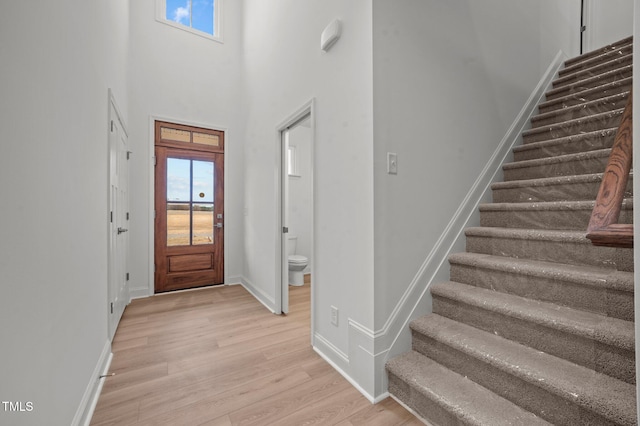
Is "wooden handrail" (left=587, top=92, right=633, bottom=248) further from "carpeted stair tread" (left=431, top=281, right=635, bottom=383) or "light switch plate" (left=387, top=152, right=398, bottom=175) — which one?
"light switch plate" (left=387, top=152, right=398, bottom=175)

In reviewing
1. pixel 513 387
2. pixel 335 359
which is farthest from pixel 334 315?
pixel 513 387

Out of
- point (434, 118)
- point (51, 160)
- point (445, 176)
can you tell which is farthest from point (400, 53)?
point (51, 160)

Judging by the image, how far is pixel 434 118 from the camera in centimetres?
194

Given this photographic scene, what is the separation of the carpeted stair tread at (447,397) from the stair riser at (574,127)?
2.15 meters

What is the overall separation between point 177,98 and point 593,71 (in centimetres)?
484

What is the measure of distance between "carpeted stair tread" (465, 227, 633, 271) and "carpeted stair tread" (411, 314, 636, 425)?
0.60 m

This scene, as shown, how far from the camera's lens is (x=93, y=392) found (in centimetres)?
156

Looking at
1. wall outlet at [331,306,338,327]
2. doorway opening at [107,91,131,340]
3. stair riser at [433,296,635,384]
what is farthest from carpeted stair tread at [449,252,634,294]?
doorway opening at [107,91,131,340]

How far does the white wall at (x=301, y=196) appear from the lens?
4555mm

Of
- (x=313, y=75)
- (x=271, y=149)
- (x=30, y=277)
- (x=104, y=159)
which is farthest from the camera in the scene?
(x=271, y=149)

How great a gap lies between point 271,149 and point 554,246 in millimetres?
2555

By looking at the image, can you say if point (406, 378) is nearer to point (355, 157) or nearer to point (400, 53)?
point (355, 157)

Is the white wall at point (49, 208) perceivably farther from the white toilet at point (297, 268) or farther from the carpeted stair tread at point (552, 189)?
the carpeted stair tread at point (552, 189)

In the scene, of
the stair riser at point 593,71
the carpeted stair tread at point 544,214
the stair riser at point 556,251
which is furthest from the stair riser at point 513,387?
the stair riser at point 593,71
